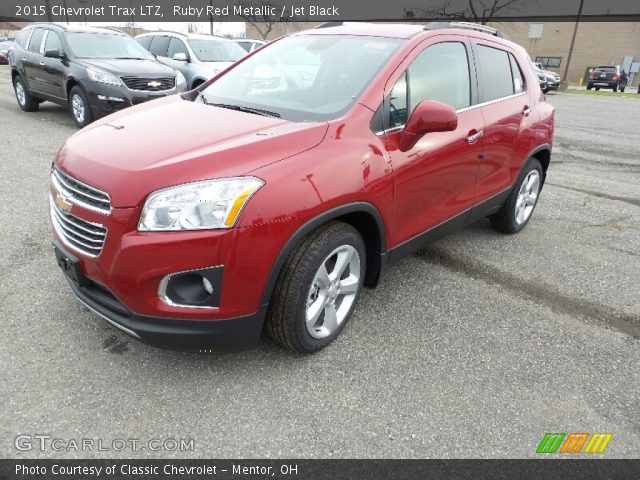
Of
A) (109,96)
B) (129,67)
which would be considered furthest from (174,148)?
(129,67)

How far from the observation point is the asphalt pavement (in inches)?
84.4

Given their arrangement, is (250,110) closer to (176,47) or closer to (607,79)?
(176,47)

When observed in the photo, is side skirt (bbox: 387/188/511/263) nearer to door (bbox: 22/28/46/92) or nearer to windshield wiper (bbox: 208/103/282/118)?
windshield wiper (bbox: 208/103/282/118)

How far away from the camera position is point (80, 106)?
7809mm

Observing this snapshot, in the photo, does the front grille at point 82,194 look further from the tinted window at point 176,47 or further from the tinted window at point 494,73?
the tinted window at point 176,47

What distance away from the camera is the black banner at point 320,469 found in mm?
1936

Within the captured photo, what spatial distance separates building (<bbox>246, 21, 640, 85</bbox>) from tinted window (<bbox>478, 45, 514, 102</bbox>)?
167ft

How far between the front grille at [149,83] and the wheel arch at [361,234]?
6.20 metres

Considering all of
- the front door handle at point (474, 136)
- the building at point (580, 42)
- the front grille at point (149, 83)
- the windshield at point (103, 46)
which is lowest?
the front grille at point (149, 83)

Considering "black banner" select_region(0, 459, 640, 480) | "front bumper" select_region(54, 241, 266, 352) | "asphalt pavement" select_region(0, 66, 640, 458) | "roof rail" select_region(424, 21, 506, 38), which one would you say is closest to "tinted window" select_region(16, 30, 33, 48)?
"asphalt pavement" select_region(0, 66, 640, 458)

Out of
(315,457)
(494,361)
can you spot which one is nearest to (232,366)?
(315,457)

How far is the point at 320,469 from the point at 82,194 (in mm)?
1677

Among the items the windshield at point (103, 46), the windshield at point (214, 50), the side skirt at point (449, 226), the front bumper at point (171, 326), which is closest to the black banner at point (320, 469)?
the front bumper at point (171, 326)

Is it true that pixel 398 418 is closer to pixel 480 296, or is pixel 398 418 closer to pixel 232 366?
pixel 232 366
